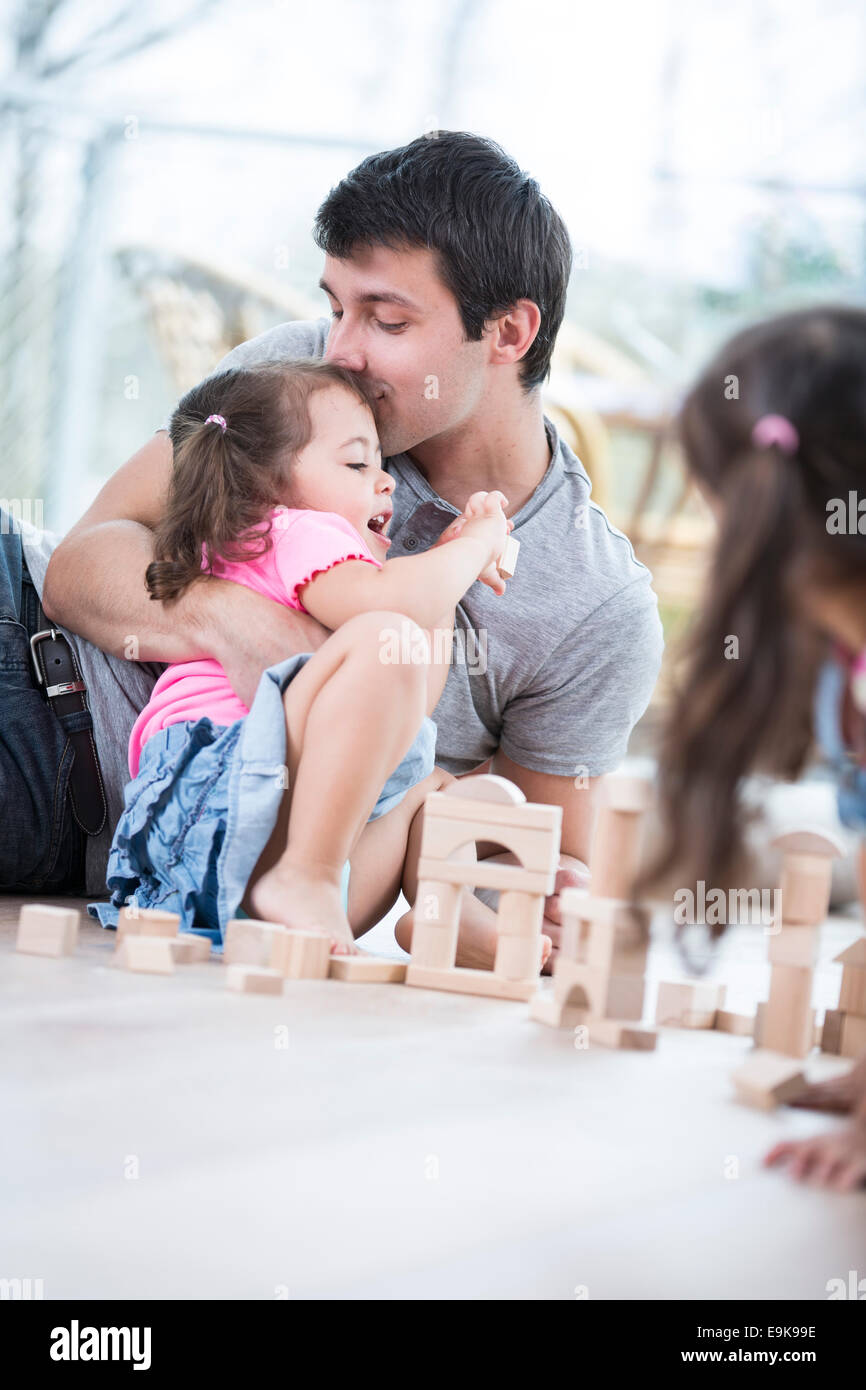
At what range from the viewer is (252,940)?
1114 millimetres

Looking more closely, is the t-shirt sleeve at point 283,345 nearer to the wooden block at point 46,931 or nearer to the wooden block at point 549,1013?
the wooden block at point 46,931

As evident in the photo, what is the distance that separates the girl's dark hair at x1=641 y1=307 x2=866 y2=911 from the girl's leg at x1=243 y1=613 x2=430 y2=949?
0.40 meters

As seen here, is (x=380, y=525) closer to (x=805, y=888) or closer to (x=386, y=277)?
(x=386, y=277)

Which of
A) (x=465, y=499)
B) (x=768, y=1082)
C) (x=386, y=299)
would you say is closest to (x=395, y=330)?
(x=386, y=299)

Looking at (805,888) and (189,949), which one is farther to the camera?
(189,949)

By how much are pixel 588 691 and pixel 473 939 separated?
0.40m

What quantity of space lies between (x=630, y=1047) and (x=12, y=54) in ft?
12.9

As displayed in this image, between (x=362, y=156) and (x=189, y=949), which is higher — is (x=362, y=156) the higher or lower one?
the higher one

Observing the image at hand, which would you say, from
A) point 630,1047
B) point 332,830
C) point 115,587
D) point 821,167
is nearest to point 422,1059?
point 630,1047

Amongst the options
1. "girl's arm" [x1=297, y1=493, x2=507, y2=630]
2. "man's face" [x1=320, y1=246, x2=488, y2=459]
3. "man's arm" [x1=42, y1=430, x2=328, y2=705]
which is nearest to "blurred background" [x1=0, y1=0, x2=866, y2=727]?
"man's face" [x1=320, y1=246, x2=488, y2=459]

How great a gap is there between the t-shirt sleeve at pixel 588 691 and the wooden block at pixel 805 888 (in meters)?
0.68

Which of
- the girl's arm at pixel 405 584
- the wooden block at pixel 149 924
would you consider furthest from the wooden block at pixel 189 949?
the girl's arm at pixel 405 584

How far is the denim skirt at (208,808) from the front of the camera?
119cm
